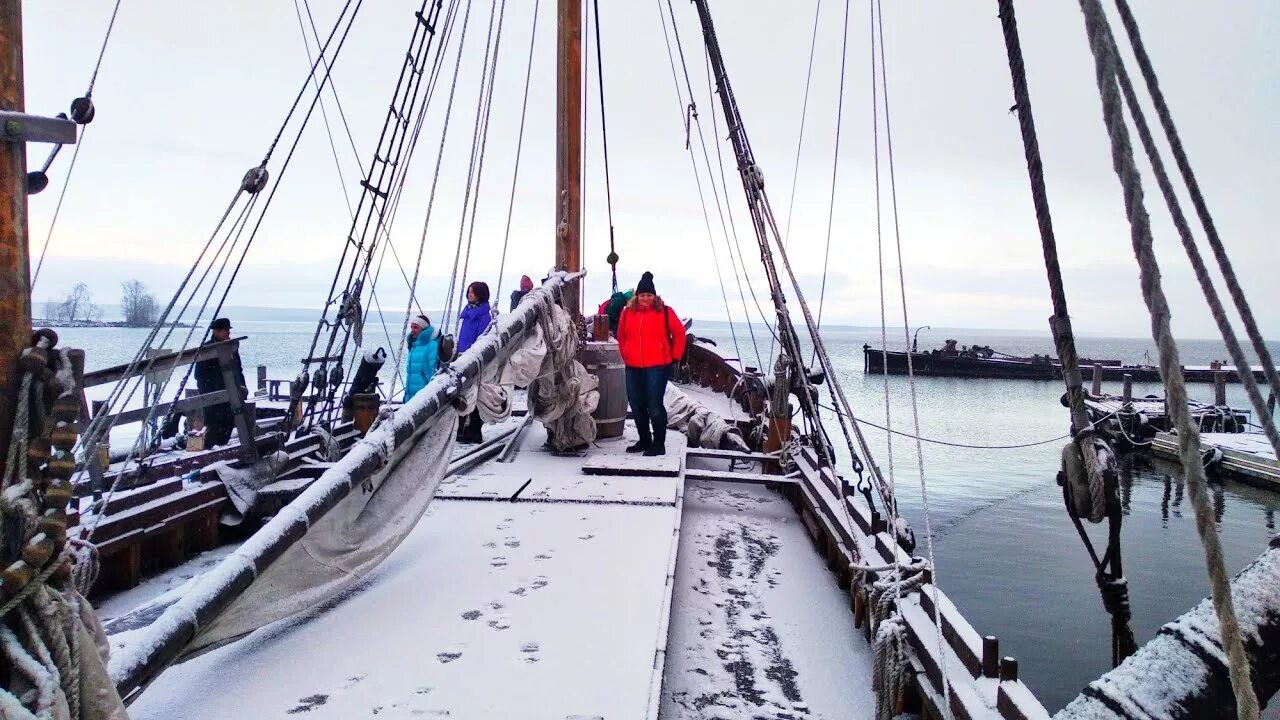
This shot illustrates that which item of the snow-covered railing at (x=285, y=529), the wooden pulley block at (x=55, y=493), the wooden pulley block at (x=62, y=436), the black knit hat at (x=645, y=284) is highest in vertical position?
the black knit hat at (x=645, y=284)

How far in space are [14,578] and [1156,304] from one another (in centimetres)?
219

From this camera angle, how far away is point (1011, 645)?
9820mm

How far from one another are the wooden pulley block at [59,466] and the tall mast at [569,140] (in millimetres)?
6054

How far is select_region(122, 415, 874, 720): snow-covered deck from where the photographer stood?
270 centimetres

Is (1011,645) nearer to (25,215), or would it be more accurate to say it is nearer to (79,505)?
(79,505)

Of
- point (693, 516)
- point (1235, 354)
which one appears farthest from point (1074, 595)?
point (1235, 354)

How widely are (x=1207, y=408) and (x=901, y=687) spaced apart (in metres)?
26.6

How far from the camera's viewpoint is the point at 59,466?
5.21 feet

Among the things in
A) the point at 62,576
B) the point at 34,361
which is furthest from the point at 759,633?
A: the point at 34,361

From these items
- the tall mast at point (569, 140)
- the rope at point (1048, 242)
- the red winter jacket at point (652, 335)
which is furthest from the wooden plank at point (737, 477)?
the rope at point (1048, 242)

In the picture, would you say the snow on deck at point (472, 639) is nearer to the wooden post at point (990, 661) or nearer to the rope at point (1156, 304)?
the wooden post at point (990, 661)

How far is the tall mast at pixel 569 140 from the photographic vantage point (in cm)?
766

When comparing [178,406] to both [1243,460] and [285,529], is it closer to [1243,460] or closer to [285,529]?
[285,529]

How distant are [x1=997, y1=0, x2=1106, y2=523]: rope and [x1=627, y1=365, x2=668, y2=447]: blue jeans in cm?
447
